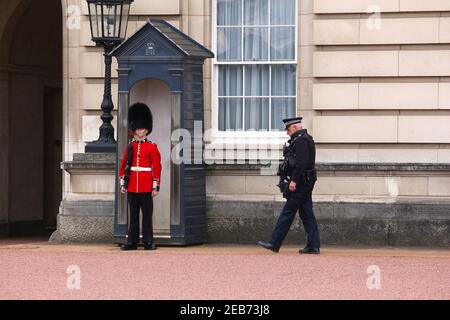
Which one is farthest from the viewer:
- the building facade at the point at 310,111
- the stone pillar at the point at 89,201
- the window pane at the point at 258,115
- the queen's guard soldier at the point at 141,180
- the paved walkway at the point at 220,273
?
the window pane at the point at 258,115

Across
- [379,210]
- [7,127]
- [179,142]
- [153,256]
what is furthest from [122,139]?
[7,127]

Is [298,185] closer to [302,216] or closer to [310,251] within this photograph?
[302,216]

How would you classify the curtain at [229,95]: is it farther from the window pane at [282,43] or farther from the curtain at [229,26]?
the window pane at [282,43]

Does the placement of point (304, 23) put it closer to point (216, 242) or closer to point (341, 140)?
point (341, 140)

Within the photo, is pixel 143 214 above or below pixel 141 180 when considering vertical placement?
below

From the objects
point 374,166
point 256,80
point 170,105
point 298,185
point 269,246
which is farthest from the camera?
point 256,80

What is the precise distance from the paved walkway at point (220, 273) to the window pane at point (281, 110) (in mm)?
Answer: 1711

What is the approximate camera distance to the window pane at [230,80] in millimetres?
18594

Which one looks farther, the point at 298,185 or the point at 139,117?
the point at 139,117

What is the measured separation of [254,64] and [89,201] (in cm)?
262

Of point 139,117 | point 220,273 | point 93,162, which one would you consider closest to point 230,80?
point 139,117

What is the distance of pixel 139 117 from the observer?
17.4 metres

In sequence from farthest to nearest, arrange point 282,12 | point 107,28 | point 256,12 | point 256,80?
point 256,80 < point 256,12 < point 282,12 < point 107,28

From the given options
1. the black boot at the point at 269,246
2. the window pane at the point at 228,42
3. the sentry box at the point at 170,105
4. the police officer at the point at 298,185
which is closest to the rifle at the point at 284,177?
the police officer at the point at 298,185
